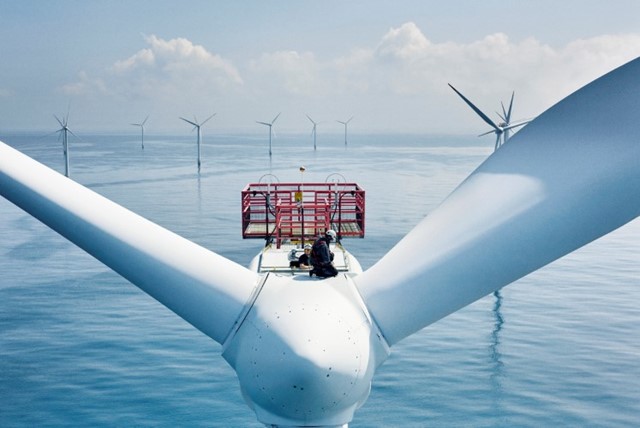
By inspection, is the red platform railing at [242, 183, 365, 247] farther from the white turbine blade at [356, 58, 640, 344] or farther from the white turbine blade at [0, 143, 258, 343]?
the white turbine blade at [356, 58, 640, 344]

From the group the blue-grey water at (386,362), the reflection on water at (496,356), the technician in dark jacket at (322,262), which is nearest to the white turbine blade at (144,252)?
the technician in dark jacket at (322,262)

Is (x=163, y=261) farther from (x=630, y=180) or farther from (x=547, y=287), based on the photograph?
(x=547, y=287)

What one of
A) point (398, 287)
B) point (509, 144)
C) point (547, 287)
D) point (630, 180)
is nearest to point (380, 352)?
point (398, 287)

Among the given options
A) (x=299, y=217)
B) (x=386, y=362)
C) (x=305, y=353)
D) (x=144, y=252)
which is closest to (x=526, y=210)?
(x=305, y=353)

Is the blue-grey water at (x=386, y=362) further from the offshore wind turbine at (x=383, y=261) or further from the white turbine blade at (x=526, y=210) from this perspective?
the white turbine blade at (x=526, y=210)

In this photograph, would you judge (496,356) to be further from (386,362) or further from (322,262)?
(322,262)
